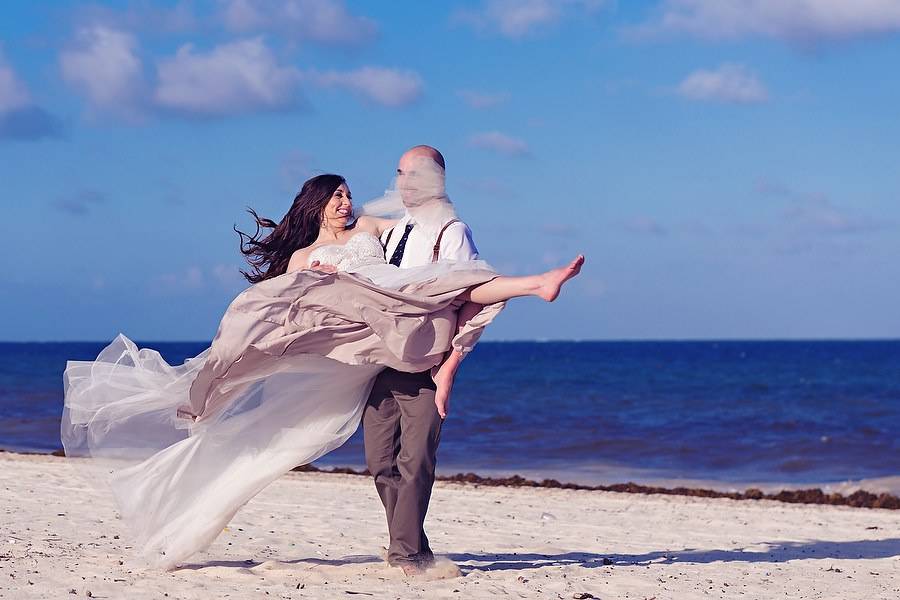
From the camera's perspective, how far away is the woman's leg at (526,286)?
4.98 m

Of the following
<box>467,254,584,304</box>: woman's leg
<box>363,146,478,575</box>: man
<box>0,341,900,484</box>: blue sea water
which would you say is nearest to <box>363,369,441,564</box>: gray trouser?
<box>363,146,478,575</box>: man

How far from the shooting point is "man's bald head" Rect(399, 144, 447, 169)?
5.53m

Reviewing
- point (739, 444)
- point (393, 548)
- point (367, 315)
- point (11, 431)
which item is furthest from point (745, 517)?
point (11, 431)

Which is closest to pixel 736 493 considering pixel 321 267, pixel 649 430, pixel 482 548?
pixel 482 548

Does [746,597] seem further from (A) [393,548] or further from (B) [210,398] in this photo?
(B) [210,398]

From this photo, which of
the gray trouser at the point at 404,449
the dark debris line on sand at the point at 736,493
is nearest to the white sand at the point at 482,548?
the gray trouser at the point at 404,449

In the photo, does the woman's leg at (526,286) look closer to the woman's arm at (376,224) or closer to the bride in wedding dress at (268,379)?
the bride in wedding dress at (268,379)

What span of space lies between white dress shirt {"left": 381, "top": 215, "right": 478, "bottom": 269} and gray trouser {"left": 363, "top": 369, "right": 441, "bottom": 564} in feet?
1.97

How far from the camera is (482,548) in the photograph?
23.7ft

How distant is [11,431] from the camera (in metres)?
19.4

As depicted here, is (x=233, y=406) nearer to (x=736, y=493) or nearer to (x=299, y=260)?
(x=299, y=260)

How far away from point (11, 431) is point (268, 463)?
1565 cm

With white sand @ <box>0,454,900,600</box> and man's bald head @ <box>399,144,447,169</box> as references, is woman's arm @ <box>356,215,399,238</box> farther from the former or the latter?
white sand @ <box>0,454,900,600</box>

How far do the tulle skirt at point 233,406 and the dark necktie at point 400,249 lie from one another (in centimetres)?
21
